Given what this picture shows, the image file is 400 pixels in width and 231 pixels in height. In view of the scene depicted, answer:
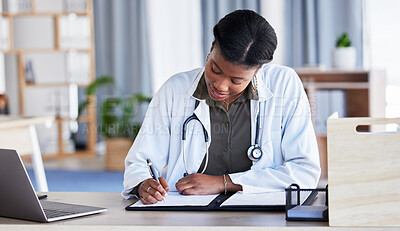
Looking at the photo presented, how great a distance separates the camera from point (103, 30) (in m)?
7.05

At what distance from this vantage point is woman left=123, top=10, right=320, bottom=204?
1.69m

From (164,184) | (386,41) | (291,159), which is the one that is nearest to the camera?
(164,184)

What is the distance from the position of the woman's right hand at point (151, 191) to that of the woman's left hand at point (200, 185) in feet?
0.22

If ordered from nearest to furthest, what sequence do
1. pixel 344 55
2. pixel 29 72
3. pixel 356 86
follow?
pixel 356 86
pixel 344 55
pixel 29 72

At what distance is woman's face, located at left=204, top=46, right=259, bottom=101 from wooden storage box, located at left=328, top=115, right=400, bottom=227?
0.50 meters

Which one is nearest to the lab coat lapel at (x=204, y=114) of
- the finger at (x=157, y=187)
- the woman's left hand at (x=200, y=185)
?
the woman's left hand at (x=200, y=185)

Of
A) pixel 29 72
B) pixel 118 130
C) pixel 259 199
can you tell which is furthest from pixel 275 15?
pixel 259 199

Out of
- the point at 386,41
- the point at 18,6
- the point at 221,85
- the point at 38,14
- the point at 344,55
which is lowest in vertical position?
the point at 221,85

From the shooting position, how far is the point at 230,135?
1903mm

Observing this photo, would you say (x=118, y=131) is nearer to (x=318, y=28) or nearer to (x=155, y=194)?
(x=318, y=28)

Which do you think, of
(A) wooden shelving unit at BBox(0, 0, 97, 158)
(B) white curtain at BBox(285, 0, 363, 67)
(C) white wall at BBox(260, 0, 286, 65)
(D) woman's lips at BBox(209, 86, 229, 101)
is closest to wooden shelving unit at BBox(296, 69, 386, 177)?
(C) white wall at BBox(260, 0, 286, 65)

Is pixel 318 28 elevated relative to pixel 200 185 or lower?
elevated

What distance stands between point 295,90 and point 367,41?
164 inches

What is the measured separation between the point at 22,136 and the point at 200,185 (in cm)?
183
